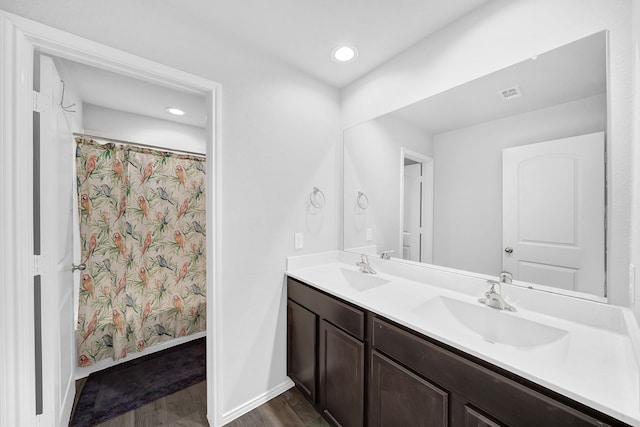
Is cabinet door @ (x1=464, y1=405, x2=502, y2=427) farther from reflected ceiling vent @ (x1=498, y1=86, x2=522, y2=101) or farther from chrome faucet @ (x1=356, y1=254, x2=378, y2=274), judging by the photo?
reflected ceiling vent @ (x1=498, y1=86, x2=522, y2=101)

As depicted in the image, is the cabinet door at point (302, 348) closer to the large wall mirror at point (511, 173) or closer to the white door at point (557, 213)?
the large wall mirror at point (511, 173)

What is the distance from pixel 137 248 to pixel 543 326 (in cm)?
291

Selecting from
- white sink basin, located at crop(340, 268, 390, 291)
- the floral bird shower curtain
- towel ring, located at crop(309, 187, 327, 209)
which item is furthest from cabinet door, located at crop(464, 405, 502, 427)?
the floral bird shower curtain

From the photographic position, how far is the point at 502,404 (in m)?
0.81

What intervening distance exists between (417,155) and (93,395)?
284 cm

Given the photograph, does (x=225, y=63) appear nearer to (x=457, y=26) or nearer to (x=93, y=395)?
(x=457, y=26)

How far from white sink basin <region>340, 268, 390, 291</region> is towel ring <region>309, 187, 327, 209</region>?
0.55 m

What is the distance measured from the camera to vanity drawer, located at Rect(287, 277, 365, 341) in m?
1.33

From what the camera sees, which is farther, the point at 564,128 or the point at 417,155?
the point at 417,155

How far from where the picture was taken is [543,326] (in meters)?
1.03

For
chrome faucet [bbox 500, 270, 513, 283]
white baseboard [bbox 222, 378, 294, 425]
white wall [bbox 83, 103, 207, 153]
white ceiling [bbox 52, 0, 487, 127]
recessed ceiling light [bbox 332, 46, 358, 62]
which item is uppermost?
white ceiling [bbox 52, 0, 487, 127]

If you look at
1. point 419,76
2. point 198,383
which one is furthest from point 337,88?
point 198,383

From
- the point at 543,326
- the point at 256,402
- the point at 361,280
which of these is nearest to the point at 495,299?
the point at 543,326

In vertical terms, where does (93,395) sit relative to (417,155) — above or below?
below
